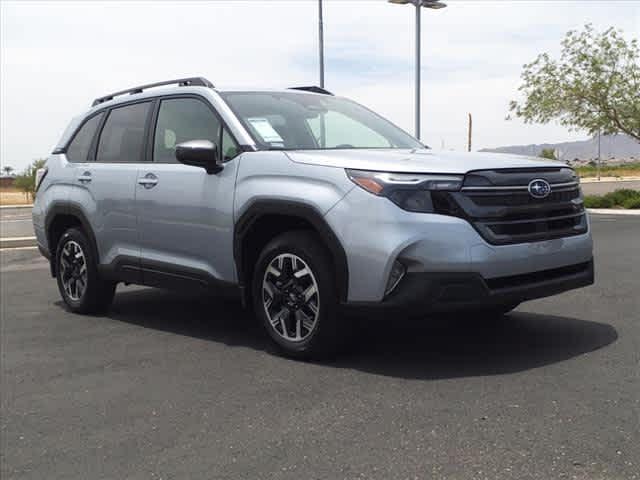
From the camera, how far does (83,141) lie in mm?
7215

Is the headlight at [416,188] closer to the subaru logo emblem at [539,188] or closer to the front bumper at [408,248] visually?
the front bumper at [408,248]

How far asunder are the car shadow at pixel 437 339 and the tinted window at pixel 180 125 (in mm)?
1449

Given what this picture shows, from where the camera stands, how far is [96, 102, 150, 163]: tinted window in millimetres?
6414

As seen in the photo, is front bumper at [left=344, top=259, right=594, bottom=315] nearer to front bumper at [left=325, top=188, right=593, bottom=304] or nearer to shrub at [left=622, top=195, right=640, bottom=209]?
front bumper at [left=325, top=188, right=593, bottom=304]

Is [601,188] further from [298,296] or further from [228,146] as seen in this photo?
[298,296]

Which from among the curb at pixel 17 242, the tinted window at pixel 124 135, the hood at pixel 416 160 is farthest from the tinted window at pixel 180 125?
the curb at pixel 17 242

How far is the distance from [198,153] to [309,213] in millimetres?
986

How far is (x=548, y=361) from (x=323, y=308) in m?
1.39

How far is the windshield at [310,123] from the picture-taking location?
546 cm

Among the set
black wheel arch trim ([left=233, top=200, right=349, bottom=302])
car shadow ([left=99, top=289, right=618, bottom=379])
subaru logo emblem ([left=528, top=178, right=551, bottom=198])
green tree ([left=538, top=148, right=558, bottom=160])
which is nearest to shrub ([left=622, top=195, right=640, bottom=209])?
green tree ([left=538, top=148, right=558, bottom=160])

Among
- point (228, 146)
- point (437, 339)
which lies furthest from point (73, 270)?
point (437, 339)

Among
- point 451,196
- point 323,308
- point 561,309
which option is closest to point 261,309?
point 323,308

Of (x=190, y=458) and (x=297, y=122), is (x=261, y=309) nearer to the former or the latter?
(x=297, y=122)

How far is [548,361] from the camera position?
475 centimetres
